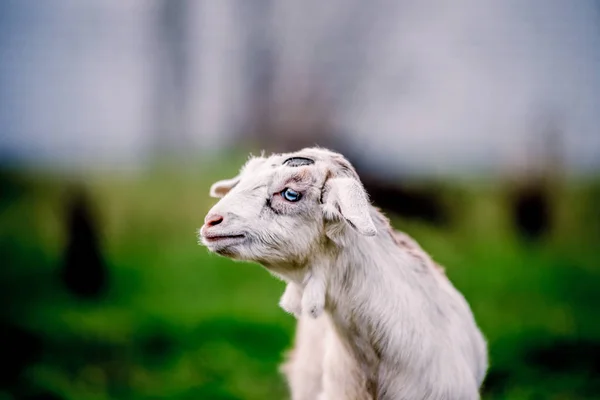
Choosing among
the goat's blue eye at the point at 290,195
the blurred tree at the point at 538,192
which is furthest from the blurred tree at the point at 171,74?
the goat's blue eye at the point at 290,195

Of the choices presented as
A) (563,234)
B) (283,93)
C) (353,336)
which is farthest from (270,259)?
(563,234)

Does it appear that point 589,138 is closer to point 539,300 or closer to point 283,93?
point 539,300

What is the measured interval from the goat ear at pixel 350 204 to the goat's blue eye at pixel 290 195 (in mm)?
92

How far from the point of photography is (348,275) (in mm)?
2072

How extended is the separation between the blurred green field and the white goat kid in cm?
179

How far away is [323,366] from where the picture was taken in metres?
2.39

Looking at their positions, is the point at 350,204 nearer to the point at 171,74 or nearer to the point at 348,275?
the point at 348,275

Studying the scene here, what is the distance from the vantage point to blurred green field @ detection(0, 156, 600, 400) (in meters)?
4.05

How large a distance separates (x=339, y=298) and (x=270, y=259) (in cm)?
29

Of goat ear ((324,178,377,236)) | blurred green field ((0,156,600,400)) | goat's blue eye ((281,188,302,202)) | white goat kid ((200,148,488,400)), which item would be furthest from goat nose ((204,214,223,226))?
blurred green field ((0,156,600,400))

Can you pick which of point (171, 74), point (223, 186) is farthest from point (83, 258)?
point (223, 186)

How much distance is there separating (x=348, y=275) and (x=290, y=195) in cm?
36

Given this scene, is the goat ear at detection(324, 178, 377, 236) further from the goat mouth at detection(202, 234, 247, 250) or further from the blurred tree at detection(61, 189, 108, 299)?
the blurred tree at detection(61, 189, 108, 299)

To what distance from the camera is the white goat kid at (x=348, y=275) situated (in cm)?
192
